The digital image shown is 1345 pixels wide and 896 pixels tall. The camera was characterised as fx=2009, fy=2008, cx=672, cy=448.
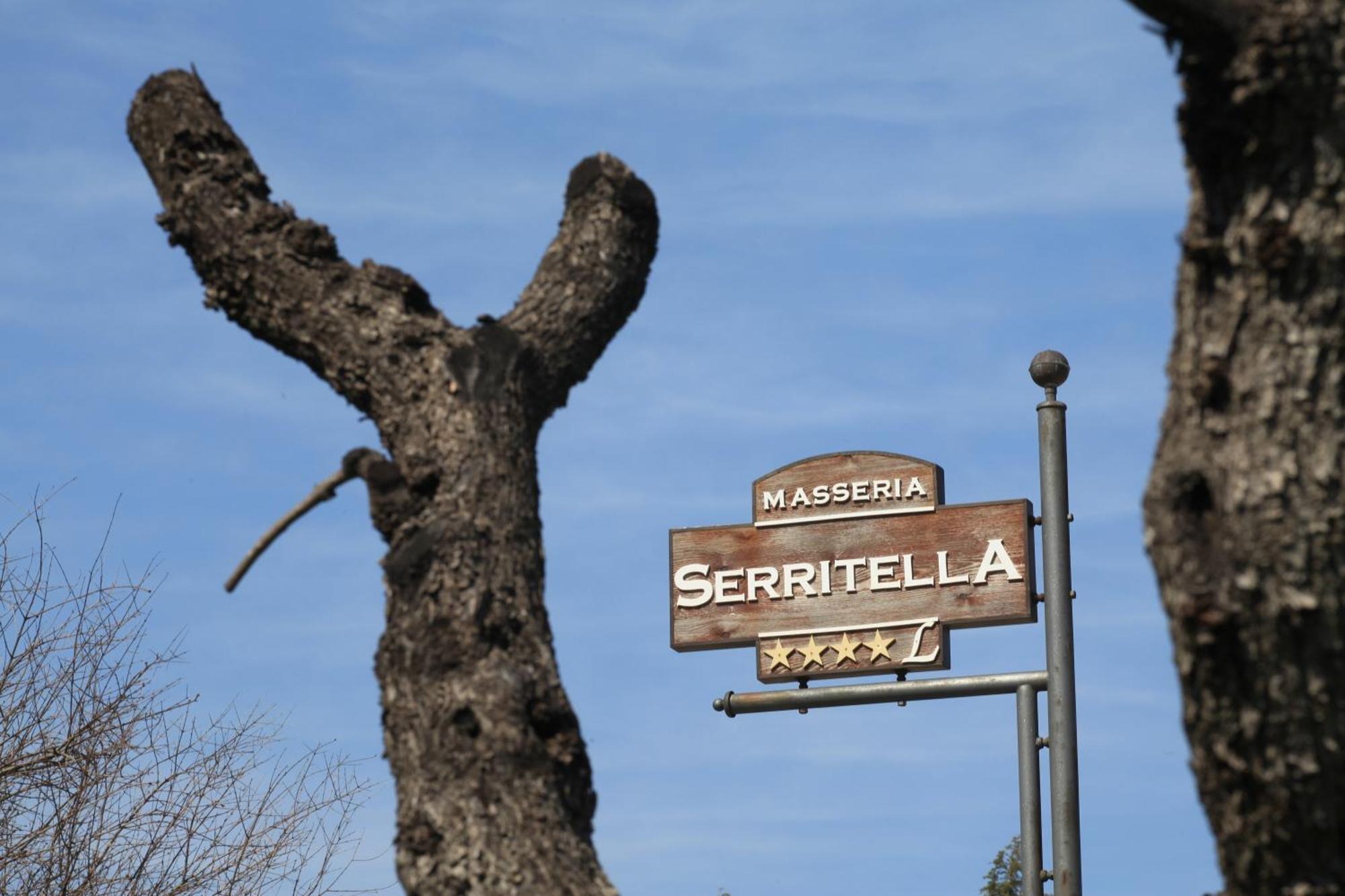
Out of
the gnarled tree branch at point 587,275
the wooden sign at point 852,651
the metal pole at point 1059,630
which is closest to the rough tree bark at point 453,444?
the gnarled tree branch at point 587,275

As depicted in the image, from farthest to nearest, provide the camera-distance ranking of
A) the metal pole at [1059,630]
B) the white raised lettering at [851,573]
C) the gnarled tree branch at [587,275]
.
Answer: the white raised lettering at [851,573]
the metal pole at [1059,630]
the gnarled tree branch at [587,275]

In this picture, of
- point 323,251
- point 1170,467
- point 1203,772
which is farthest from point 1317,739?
point 323,251

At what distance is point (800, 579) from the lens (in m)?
13.2

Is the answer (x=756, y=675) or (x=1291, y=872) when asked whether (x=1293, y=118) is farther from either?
(x=756, y=675)

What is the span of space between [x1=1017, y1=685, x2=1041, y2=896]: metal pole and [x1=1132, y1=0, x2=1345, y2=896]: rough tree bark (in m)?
7.53

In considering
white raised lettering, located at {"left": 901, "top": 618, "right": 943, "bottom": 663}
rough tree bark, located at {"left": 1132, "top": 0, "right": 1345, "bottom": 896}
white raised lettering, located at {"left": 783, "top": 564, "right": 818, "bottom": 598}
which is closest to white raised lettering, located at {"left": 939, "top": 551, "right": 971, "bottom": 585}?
white raised lettering, located at {"left": 901, "top": 618, "right": 943, "bottom": 663}

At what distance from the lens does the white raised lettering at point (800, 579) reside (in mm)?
13148

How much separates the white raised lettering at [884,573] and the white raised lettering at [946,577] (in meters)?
0.29

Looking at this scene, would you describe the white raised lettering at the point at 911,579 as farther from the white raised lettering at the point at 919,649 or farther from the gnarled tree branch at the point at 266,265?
the gnarled tree branch at the point at 266,265

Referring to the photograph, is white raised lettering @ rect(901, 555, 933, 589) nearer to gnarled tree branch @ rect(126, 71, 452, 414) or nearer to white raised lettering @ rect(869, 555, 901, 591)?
white raised lettering @ rect(869, 555, 901, 591)

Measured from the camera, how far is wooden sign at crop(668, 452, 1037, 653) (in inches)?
499

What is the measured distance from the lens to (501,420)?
19.1ft

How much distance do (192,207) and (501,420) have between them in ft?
4.40

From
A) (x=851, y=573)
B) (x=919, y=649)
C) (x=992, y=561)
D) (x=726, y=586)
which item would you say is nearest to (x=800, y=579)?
(x=851, y=573)
